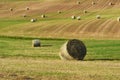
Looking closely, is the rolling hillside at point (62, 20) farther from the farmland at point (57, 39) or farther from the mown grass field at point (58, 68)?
the mown grass field at point (58, 68)

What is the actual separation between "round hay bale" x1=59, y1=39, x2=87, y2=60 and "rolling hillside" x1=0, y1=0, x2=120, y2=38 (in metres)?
23.7

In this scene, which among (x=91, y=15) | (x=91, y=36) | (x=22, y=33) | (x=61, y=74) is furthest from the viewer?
(x=91, y=15)

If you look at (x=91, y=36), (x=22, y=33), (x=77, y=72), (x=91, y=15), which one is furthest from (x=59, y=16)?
(x=77, y=72)

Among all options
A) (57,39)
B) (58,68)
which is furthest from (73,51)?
(57,39)

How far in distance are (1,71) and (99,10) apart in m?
59.6

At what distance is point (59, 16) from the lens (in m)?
80.5

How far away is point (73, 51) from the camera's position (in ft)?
104

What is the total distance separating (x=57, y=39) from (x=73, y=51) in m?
23.0

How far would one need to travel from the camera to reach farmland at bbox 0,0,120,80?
24211 millimetres

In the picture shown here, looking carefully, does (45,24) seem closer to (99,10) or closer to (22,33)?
(22,33)

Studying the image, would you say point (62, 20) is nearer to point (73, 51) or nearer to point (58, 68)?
point (73, 51)

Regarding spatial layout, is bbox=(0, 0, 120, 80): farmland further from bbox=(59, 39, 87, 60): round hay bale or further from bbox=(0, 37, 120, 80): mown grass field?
bbox=(59, 39, 87, 60): round hay bale

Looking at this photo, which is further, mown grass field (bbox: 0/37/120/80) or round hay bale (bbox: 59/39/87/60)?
round hay bale (bbox: 59/39/87/60)

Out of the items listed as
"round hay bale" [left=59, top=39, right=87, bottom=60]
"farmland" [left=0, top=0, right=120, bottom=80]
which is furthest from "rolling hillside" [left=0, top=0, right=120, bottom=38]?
"round hay bale" [left=59, top=39, right=87, bottom=60]
